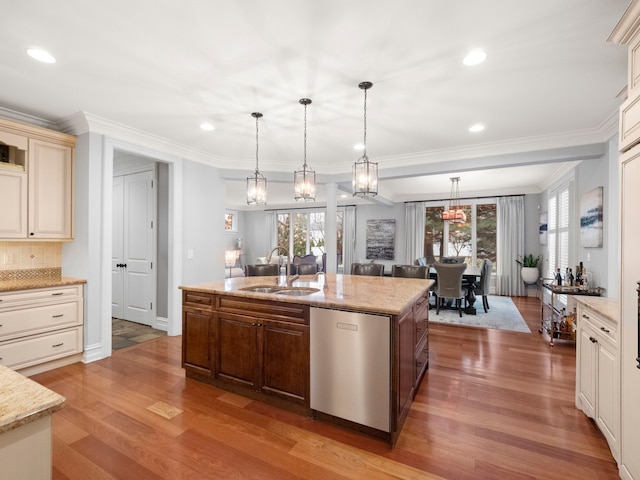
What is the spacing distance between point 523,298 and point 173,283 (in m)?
7.40

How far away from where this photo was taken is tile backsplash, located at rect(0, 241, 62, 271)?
3409 mm

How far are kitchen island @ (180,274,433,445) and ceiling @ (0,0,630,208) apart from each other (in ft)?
5.76

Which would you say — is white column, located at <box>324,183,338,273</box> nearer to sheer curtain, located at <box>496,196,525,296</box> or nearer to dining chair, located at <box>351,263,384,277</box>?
dining chair, located at <box>351,263,384,277</box>

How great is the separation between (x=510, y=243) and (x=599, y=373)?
6601 millimetres

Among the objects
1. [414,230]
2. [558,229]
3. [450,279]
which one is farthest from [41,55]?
[414,230]

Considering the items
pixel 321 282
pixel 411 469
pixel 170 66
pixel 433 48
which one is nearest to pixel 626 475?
pixel 411 469

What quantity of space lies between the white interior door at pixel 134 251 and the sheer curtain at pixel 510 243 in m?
7.71

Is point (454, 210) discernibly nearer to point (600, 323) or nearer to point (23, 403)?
point (600, 323)

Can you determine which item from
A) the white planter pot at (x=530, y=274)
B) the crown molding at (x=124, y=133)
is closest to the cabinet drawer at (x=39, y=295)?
the crown molding at (x=124, y=133)

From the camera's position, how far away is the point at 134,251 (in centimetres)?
496

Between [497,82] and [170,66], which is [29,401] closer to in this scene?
[170,66]

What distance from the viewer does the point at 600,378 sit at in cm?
208

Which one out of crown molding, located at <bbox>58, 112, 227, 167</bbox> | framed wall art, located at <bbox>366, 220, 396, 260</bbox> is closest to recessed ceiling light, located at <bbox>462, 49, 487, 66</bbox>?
crown molding, located at <bbox>58, 112, 227, 167</bbox>

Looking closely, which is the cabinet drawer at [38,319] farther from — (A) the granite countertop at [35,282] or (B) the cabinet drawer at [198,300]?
(B) the cabinet drawer at [198,300]
